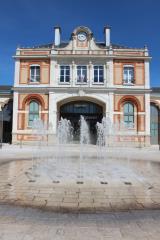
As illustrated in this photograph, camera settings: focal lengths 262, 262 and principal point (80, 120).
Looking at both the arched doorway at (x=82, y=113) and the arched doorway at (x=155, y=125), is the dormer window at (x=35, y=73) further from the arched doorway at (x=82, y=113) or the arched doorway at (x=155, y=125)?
the arched doorway at (x=155, y=125)

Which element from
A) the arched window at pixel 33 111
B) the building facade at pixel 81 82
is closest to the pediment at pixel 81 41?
the building facade at pixel 81 82

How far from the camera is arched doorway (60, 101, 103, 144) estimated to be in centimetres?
3409

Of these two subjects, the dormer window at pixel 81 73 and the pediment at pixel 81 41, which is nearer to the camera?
the dormer window at pixel 81 73

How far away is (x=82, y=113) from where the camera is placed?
3428cm

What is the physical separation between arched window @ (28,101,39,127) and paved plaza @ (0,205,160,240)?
26287mm

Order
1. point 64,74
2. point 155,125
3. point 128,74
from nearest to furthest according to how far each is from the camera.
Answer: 1. point 128,74
2. point 64,74
3. point 155,125

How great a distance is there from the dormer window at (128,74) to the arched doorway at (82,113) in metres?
4.90

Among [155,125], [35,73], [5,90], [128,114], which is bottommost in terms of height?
[155,125]

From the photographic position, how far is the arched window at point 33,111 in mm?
31719

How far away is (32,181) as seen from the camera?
8.90 metres

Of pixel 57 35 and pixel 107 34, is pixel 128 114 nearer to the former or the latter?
pixel 107 34

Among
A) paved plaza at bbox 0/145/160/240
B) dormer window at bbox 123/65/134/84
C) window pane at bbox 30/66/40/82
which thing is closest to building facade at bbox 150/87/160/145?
dormer window at bbox 123/65/134/84

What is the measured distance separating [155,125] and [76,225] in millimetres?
30660

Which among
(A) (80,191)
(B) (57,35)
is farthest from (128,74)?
(A) (80,191)
